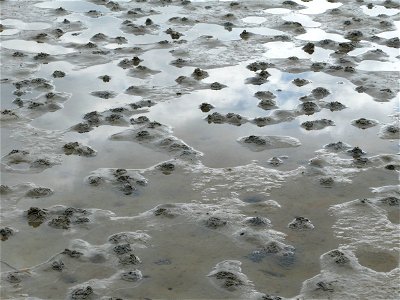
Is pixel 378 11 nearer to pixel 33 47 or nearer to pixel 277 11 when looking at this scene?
pixel 277 11

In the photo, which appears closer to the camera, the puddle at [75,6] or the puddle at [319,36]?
the puddle at [319,36]

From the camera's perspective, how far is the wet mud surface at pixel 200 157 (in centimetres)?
758

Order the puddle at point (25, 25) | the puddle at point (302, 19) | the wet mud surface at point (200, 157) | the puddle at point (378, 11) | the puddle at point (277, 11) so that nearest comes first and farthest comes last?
1. the wet mud surface at point (200, 157)
2. the puddle at point (25, 25)
3. the puddle at point (302, 19)
4. the puddle at point (378, 11)
5. the puddle at point (277, 11)

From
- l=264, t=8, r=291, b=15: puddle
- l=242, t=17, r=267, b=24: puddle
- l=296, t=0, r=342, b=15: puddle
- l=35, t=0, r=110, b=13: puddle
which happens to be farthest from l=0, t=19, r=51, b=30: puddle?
l=296, t=0, r=342, b=15: puddle

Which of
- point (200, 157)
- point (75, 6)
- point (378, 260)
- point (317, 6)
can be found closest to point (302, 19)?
point (317, 6)

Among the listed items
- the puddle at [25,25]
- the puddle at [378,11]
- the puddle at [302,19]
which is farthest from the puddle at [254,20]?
the puddle at [25,25]

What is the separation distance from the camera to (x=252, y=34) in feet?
49.8

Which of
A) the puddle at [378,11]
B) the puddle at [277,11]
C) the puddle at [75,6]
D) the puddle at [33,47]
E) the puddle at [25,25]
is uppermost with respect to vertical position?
the puddle at [33,47]

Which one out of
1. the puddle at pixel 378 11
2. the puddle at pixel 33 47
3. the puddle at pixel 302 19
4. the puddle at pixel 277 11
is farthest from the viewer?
the puddle at pixel 277 11

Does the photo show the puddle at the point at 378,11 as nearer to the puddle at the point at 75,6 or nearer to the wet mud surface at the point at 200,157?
the wet mud surface at the point at 200,157

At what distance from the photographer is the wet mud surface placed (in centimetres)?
758

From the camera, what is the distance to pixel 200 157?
1004 cm

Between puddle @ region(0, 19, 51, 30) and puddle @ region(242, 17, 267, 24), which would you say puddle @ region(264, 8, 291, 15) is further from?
puddle @ region(0, 19, 51, 30)

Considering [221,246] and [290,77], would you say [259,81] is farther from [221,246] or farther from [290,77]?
[221,246]
